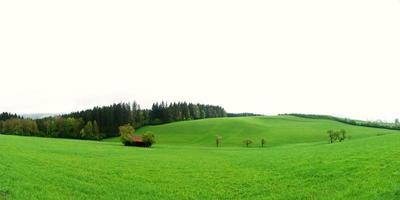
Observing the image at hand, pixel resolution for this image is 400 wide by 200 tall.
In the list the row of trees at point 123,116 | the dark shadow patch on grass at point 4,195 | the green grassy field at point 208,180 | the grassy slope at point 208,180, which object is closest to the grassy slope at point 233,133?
the row of trees at point 123,116

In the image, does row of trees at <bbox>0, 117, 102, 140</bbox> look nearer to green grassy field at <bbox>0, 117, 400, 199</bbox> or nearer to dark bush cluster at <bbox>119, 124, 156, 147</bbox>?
dark bush cluster at <bbox>119, 124, 156, 147</bbox>

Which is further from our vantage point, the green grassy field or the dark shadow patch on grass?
the green grassy field

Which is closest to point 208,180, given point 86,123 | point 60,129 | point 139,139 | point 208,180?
point 208,180

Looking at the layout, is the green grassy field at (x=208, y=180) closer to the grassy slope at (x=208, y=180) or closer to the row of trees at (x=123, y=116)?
the grassy slope at (x=208, y=180)

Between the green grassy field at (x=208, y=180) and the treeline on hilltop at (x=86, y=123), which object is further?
the treeline on hilltop at (x=86, y=123)

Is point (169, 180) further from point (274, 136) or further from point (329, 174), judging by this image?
point (274, 136)

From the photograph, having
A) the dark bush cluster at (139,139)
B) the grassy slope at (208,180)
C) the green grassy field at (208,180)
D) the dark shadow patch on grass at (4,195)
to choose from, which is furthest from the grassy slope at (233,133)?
the dark shadow patch on grass at (4,195)

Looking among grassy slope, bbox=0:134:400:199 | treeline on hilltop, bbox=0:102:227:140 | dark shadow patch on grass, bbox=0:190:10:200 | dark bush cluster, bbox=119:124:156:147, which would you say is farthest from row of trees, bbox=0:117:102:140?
dark shadow patch on grass, bbox=0:190:10:200

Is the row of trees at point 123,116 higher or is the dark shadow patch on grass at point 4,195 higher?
the row of trees at point 123,116

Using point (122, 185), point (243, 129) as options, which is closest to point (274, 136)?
point (243, 129)

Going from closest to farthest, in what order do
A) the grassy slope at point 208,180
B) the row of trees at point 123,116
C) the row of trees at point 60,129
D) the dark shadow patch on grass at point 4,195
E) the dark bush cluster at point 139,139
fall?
the dark shadow patch on grass at point 4,195 → the grassy slope at point 208,180 → the dark bush cluster at point 139,139 → the row of trees at point 60,129 → the row of trees at point 123,116

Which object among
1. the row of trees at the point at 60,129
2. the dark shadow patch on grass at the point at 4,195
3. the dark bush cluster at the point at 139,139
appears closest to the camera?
the dark shadow patch on grass at the point at 4,195

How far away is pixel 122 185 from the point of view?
27922 mm

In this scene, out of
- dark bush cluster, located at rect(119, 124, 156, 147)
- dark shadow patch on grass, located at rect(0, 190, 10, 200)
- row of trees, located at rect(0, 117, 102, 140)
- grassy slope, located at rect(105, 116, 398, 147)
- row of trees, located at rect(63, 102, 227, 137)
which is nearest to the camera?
dark shadow patch on grass, located at rect(0, 190, 10, 200)
